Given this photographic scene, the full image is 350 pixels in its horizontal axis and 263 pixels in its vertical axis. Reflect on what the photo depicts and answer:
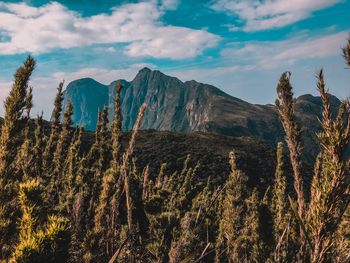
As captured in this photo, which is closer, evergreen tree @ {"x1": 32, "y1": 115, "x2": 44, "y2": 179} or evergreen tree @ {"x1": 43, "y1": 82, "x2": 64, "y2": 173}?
evergreen tree @ {"x1": 32, "y1": 115, "x2": 44, "y2": 179}

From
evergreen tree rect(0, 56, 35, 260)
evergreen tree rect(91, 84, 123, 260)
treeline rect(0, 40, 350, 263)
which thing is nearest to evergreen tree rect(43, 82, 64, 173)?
treeline rect(0, 40, 350, 263)

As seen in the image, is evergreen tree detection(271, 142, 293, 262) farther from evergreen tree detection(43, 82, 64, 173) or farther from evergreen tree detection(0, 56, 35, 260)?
evergreen tree detection(43, 82, 64, 173)

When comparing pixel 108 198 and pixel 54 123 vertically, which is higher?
pixel 54 123

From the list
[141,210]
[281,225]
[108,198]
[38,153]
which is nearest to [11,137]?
[108,198]

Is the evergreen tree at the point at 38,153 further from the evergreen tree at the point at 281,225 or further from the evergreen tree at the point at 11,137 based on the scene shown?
the evergreen tree at the point at 281,225

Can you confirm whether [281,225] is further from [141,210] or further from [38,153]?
[38,153]

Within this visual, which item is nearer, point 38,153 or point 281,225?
point 281,225

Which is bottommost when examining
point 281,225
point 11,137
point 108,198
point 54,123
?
point 281,225

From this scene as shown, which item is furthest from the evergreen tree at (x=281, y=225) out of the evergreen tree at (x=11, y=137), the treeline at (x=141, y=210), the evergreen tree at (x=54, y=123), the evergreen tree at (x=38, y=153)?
the evergreen tree at (x=54, y=123)

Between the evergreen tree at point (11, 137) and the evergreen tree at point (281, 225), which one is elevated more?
the evergreen tree at point (11, 137)

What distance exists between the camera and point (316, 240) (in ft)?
8.82

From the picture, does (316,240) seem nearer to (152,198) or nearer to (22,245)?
(22,245)

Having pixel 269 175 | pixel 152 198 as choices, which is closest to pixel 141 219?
pixel 152 198

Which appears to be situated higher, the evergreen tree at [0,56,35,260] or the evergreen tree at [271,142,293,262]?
the evergreen tree at [0,56,35,260]
